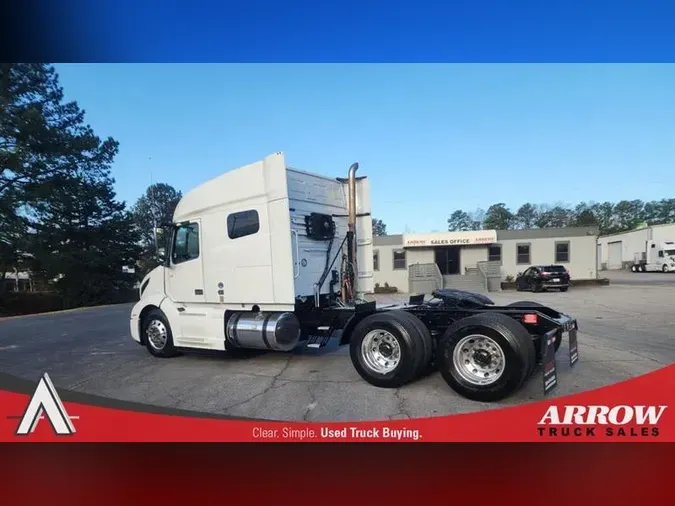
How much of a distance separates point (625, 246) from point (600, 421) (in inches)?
54.5

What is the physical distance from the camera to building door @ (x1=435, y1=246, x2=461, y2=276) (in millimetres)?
2879

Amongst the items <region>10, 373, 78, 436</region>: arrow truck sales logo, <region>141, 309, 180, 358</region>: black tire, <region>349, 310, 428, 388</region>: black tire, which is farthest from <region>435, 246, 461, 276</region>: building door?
<region>141, 309, 180, 358</region>: black tire

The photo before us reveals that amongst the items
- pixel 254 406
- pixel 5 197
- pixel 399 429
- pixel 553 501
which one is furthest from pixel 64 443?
pixel 553 501

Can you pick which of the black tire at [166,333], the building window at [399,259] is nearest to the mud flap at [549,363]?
the building window at [399,259]

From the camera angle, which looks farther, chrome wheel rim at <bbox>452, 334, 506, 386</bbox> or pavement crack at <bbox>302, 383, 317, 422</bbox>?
chrome wheel rim at <bbox>452, 334, 506, 386</bbox>

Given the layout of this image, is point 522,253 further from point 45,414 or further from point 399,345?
point 45,414

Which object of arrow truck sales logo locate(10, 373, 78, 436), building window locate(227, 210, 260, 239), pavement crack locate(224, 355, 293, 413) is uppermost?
building window locate(227, 210, 260, 239)

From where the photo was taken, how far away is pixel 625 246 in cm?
298

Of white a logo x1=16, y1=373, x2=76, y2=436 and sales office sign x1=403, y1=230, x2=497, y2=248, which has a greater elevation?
sales office sign x1=403, y1=230, x2=497, y2=248

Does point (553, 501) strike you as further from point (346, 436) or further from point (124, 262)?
point (124, 262)

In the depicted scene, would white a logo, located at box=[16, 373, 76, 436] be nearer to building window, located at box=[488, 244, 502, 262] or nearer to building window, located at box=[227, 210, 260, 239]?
building window, located at box=[227, 210, 260, 239]

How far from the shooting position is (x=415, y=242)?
2844mm

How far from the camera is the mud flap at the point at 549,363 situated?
2.65 metres

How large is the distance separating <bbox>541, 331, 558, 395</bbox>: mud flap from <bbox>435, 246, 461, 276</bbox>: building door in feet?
2.74
